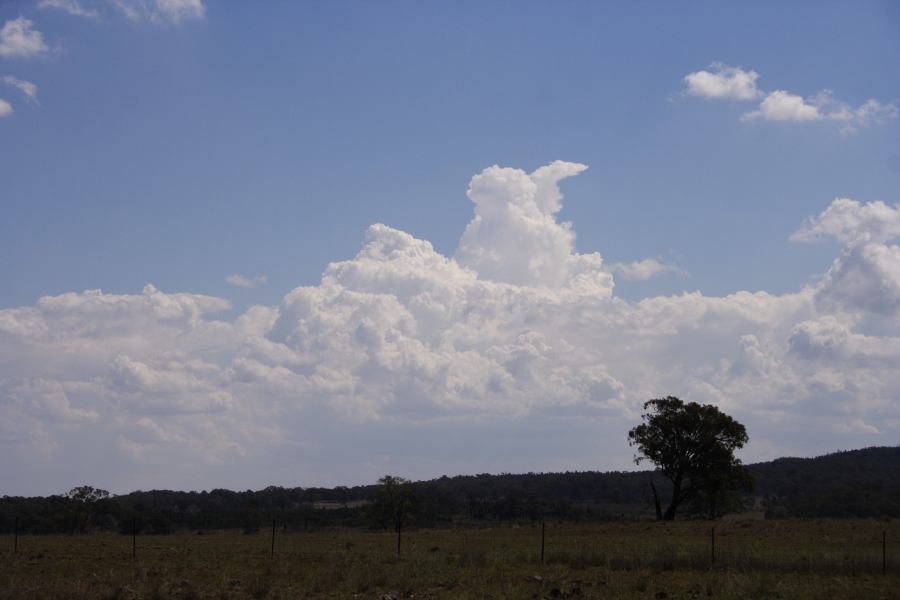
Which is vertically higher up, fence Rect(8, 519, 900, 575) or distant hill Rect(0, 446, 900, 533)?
fence Rect(8, 519, 900, 575)

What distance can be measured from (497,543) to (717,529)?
1665 cm

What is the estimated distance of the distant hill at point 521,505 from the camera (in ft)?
338

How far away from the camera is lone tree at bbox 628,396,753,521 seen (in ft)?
268

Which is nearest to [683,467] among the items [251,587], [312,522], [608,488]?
[312,522]

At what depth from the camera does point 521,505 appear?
133875 millimetres

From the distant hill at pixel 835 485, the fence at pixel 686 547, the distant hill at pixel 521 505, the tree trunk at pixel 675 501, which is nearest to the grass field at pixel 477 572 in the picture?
the fence at pixel 686 547

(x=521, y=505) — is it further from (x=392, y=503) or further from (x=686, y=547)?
(x=686, y=547)

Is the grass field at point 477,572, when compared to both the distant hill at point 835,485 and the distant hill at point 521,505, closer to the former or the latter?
the distant hill at point 521,505

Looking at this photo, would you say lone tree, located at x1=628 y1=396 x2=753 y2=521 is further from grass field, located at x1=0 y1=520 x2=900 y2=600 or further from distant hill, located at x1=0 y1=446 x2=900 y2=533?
grass field, located at x1=0 y1=520 x2=900 y2=600

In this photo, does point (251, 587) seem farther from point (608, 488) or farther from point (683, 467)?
point (608, 488)

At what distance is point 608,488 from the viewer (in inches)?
7549

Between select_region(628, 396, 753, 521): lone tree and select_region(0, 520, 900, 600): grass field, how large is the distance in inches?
1239

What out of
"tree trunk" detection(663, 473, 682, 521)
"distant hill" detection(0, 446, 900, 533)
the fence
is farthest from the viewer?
"distant hill" detection(0, 446, 900, 533)

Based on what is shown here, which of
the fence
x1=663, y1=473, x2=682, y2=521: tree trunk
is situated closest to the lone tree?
x1=663, y1=473, x2=682, y2=521: tree trunk
